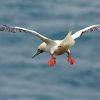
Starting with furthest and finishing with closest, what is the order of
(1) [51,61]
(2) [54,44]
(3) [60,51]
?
1. (1) [51,61]
2. (2) [54,44]
3. (3) [60,51]

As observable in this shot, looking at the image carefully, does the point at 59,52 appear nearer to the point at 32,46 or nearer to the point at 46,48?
the point at 46,48

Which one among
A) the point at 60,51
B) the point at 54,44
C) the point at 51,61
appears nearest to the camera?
the point at 60,51

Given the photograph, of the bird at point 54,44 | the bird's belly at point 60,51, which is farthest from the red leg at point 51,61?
the bird's belly at point 60,51

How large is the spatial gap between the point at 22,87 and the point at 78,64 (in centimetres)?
553

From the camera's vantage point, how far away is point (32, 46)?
271 feet

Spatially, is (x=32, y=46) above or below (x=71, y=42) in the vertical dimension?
above

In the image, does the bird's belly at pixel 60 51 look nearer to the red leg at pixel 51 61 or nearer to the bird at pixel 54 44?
the bird at pixel 54 44

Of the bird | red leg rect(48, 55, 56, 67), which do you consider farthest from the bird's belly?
red leg rect(48, 55, 56, 67)

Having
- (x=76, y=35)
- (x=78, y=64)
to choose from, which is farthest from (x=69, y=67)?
(x=76, y=35)

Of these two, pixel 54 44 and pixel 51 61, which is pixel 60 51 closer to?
pixel 54 44

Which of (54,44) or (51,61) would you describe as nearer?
(54,44)

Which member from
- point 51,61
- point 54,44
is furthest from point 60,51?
point 51,61

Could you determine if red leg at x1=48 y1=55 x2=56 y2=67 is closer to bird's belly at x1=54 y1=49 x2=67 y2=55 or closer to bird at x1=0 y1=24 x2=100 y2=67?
bird at x1=0 y1=24 x2=100 y2=67

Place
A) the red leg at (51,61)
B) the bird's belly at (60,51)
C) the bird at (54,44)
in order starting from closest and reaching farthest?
the bird at (54,44), the bird's belly at (60,51), the red leg at (51,61)
